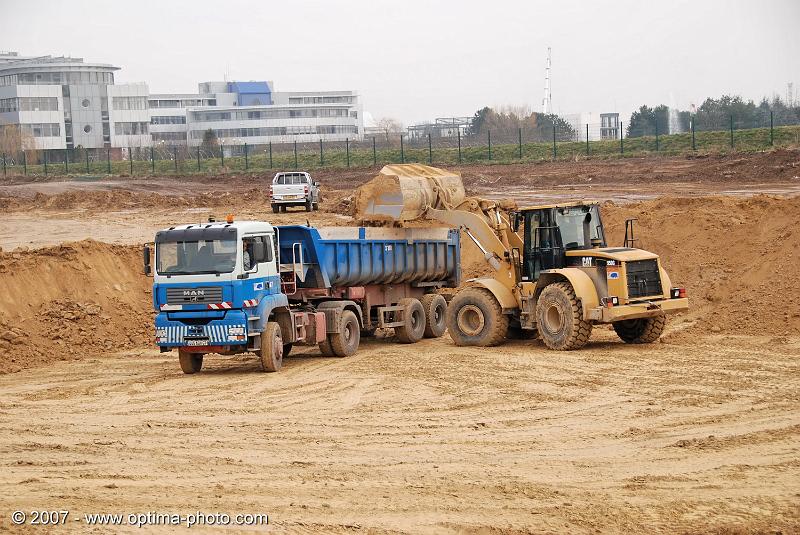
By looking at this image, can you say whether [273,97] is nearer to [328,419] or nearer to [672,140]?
[672,140]

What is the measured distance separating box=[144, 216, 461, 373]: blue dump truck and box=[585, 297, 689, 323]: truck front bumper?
186 inches

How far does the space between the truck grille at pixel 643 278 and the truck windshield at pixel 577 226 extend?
125 centimetres

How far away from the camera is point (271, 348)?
19828mm

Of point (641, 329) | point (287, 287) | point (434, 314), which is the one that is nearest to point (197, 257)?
point (287, 287)

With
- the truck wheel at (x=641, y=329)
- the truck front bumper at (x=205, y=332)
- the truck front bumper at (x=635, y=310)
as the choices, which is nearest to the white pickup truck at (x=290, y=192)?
the truck wheel at (x=641, y=329)

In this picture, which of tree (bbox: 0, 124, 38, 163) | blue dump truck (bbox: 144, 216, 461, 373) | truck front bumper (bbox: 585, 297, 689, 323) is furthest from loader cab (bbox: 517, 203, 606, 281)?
tree (bbox: 0, 124, 38, 163)

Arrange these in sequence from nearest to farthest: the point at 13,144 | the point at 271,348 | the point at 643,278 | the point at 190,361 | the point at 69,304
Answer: the point at 271,348 → the point at 190,361 → the point at 643,278 → the point at 69,304 → the point at 13,144

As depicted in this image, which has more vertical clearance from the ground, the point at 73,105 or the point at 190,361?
the point at 73,105

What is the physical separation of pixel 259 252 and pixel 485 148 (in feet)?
167

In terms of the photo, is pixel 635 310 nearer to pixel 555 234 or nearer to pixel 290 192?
pixel 555 234

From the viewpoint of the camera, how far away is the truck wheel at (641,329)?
22.1m

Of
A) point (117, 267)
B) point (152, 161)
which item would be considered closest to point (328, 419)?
point (117, 267)

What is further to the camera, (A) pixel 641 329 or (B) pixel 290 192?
(B) pixel 290 192

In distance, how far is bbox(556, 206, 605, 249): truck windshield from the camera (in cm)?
2188
